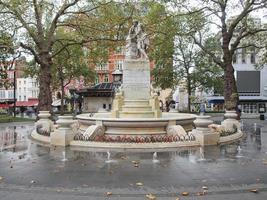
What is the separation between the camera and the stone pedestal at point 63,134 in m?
15.8

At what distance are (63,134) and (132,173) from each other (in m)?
6.25

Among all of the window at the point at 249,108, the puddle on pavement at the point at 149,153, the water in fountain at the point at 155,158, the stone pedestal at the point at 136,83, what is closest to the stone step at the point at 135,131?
the puddle on pavement at the point at 149,153

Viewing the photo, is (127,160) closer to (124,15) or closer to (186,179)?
(186,179)

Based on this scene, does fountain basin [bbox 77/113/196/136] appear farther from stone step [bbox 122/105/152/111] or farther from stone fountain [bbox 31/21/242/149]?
stone step [bbox 122/105/152/111]

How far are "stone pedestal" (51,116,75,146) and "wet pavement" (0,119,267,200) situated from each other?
2.20 ft

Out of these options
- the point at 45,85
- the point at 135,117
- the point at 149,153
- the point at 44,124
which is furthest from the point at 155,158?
the point at 45,85

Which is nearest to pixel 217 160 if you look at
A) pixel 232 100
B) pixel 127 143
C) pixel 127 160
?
pixel 127 160

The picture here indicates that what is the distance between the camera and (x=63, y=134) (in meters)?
15.8

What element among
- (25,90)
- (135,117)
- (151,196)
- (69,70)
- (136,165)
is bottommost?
(151,196)

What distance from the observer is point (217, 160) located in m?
12.2

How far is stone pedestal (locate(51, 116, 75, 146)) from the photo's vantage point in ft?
51.9

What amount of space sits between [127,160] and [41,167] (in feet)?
8.59

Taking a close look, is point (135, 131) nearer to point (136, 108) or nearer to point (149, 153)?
point (149, 153)

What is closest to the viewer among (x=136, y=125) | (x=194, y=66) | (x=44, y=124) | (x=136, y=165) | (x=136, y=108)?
(x=136, y=165)
